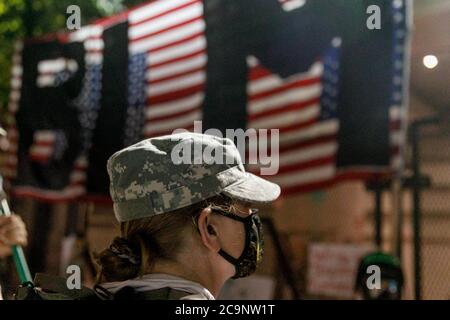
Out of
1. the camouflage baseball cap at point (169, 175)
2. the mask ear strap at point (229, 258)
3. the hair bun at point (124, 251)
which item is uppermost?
the camouflage baseball cap at point (169, 175)

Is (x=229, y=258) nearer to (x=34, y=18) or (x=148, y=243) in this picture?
(x=148, y=243)

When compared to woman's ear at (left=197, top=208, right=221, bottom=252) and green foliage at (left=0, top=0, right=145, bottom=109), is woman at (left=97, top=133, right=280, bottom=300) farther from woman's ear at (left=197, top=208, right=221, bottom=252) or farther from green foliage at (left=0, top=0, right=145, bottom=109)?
green foliage at (left=0, top=0, right=145, bottom=109)

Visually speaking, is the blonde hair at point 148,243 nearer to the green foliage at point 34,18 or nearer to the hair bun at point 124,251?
the hair bun at point 124,251

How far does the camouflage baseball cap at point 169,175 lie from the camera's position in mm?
1827

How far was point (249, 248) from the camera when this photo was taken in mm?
2049

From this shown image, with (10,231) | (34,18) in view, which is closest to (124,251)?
(10,231)

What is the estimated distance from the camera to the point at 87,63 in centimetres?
709

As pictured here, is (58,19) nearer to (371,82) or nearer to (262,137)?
(262,137)

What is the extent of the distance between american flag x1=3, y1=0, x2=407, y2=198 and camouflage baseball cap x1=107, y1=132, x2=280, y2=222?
3061mm

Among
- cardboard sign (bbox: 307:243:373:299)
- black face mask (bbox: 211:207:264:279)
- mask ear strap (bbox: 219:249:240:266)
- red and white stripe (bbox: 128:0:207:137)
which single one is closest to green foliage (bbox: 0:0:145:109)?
red and white stripe (bbox: 128:0:207:137)

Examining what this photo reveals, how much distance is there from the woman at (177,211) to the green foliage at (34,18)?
786cm

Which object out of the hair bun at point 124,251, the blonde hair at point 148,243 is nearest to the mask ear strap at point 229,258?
the blonde hair at point 148,243

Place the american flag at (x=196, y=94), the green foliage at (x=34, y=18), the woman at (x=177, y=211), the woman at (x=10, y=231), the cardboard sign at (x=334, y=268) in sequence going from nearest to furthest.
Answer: the woman at (x=177, y=211), the woman at (x=10, y=231), the american flag at (x=196, y=94), the cardboard sign at (x=334, y=268), the green foliage at (x=34, y=18)

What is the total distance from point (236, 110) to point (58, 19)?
5963 millimetres
